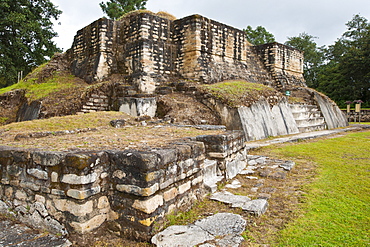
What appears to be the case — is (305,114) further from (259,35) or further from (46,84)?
(259,35)

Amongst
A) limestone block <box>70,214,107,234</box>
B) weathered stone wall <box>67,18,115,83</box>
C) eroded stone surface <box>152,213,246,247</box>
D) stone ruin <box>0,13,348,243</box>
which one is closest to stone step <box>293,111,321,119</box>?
stone ruin <box>0,13,348,243</box>

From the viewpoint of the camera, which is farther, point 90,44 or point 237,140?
point 90,44

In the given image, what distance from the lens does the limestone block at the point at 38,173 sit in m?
2.52

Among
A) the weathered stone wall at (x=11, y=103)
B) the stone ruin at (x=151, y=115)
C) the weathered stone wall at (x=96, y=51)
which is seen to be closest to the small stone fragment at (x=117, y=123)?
the stone ruin at (x=151, y=115)

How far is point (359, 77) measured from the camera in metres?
26.8

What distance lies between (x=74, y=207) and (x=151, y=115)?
24.0 feet

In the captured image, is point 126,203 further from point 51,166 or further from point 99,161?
point 51,166

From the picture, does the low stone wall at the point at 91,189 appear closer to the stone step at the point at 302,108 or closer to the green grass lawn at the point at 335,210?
the green grass lawn at the point at 335,210

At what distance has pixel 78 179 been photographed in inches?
91.0

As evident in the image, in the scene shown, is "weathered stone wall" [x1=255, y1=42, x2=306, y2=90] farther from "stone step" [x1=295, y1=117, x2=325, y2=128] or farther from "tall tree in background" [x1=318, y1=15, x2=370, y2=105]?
"tall tree in background" [x1=318, y1=15, x2=370, y2=105]

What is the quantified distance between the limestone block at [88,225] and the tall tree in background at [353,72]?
29807mm

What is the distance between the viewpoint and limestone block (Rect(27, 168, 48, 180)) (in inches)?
99.2

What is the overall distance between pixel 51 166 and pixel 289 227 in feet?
8.10

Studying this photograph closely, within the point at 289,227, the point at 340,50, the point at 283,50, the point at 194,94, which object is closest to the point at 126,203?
the point at 289,227
